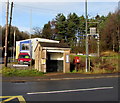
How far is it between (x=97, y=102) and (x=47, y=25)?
6849cm

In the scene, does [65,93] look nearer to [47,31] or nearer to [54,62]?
[54,62]

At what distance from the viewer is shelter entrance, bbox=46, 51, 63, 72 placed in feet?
61.9

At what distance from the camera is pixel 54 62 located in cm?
1900

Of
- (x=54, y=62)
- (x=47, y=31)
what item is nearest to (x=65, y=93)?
(x=54, y=62)

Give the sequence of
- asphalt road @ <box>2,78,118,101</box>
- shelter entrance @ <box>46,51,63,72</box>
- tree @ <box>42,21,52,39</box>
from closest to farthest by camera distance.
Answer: asphalt road @ <box>2,78,118,101</box> < shelter entrance @ <box>46,51,63,72</box> < tree @ <box>42,21,52,39</box>

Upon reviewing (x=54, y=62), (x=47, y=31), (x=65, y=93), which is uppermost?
(x=47, y=31)

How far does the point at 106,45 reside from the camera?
45.9 meters

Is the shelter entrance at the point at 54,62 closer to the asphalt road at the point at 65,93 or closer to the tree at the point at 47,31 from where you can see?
the asphalt road at the point at 65,93

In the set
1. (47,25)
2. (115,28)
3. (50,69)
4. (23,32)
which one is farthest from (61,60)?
(23,32)

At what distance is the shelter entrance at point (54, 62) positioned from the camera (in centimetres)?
1888

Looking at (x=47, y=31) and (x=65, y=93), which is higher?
(x=47, y=31)

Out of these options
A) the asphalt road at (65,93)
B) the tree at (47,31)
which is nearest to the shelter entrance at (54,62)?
the asphalt road at (65,93)

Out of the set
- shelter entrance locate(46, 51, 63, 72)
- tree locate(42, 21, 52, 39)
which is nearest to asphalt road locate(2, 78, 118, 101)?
shelter entrance locate(46, 51, 63, 72)

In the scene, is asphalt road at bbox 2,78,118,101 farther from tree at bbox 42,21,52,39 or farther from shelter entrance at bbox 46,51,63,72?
tree at bbox 42,21,52,39
